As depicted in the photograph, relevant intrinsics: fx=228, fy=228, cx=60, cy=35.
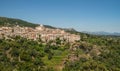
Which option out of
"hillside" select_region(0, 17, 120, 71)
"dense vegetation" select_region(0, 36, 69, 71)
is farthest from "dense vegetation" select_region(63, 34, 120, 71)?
"dense vegetation" select_region(0, 36, 69, 71)

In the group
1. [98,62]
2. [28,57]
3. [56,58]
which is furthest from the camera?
[56,58]

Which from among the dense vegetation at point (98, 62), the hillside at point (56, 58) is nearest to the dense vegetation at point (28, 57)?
the hillside at point (56, 58)

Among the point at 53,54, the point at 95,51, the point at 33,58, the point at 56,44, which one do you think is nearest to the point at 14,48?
the point at 33,58

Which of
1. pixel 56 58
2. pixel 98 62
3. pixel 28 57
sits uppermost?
pixel 28 57

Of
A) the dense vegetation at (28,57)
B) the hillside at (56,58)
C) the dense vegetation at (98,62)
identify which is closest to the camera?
the dense vegetation at (28,57)

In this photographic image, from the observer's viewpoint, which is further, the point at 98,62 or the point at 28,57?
the point at 98,62

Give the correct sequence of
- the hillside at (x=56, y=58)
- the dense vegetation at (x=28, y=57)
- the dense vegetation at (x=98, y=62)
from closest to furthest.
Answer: the dense vegetation at (x=28, y=57) < the hillside at (x=56, y=58) < the dense vegetation at (x=98, y=62)

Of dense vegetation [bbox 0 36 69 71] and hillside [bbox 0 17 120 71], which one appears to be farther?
hillside [bbox 0 17 120 71]

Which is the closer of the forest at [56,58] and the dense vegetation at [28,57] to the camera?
the dense vegetation at [28,57]

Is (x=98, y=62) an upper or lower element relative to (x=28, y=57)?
lower

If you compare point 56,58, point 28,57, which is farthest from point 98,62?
point 28,57

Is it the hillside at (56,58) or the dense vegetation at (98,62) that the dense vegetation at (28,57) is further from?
the dense vegetation at (98,62)

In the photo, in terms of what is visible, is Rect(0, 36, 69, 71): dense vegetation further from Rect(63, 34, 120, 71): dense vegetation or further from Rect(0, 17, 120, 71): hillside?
Rect(63, 34, 120, 71): dense vegetation

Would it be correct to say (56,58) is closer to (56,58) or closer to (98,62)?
(56,58)
